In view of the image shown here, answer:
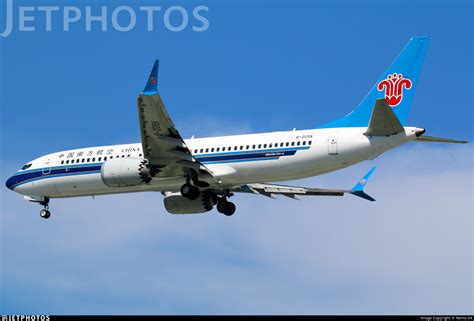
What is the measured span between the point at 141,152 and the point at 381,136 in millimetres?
12704

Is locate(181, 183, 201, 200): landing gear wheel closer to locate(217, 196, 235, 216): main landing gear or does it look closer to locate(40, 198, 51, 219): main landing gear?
locate(217, 196, 235, 216): main landing gear

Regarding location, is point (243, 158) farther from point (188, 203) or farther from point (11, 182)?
point (11, 182)

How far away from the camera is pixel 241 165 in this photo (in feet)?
164

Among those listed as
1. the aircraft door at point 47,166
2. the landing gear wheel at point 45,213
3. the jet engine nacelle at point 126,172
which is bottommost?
the jet engine nacelle at point 126,172

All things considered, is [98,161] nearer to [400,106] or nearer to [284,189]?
[284,189]

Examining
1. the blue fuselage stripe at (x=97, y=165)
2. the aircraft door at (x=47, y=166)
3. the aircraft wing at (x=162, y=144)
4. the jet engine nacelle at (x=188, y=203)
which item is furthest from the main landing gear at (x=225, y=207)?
the aircraft door at (x=47, y=166)

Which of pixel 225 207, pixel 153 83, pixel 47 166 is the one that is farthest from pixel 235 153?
pixel 47 166

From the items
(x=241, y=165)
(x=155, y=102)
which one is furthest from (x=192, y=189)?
(x=155, y=102)

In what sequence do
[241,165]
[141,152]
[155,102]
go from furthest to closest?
[141,152] → [241,165] → [155,102]

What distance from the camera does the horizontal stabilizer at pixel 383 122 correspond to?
1793 inches

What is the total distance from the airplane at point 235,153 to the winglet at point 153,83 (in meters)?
0.04

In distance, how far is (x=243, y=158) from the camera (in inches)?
1967

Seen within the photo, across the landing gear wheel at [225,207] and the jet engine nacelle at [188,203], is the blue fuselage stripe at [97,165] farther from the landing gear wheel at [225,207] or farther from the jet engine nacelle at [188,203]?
the landing gear wheel at [225,207]

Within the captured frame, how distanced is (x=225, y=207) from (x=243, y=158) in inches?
203
